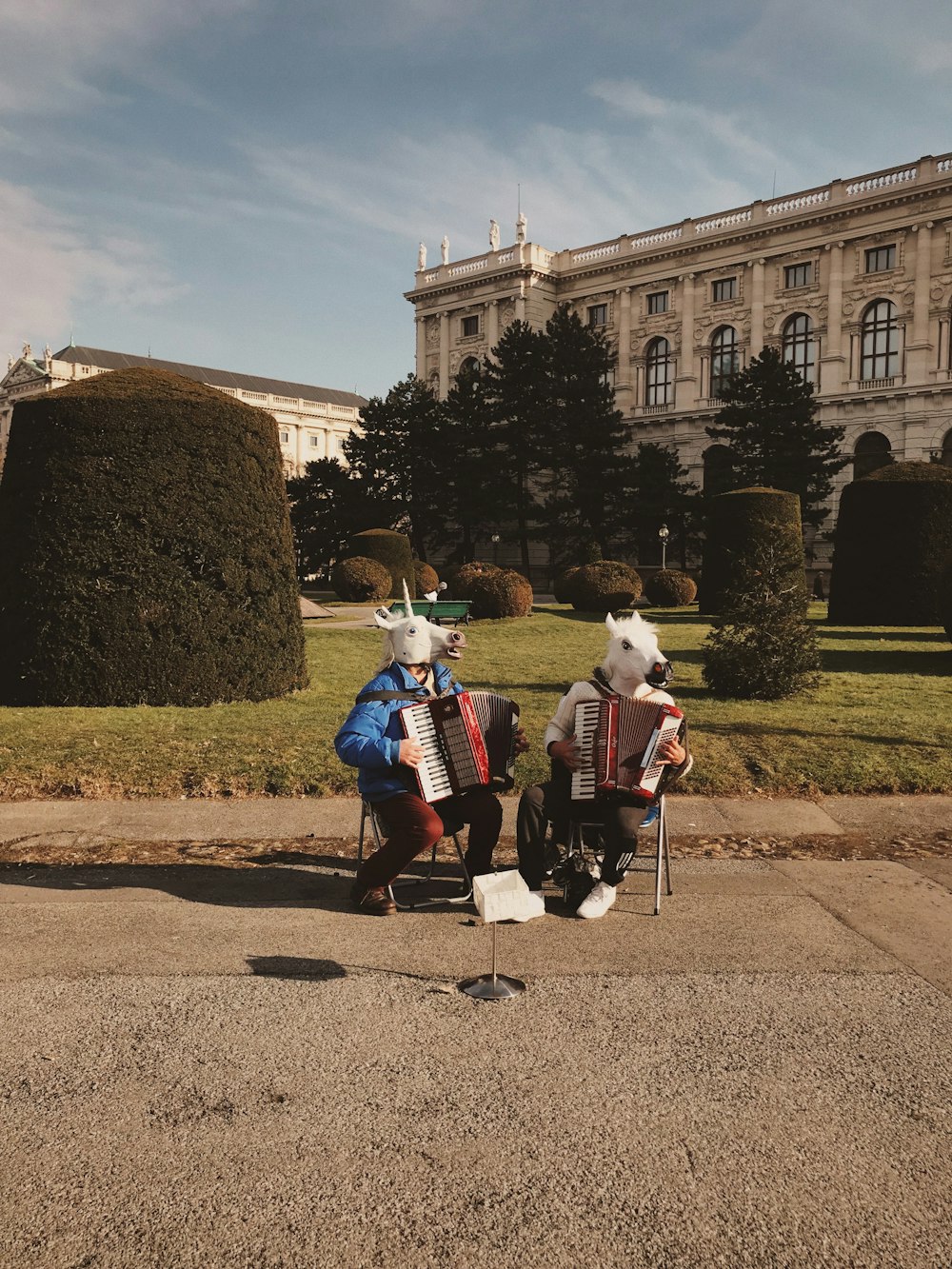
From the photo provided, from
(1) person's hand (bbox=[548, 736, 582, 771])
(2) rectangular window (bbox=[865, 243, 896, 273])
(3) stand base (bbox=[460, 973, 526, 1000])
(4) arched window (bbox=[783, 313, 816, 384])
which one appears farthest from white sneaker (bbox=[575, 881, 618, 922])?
(2) rectangular window (bbox=[865, 243, 896, 273])

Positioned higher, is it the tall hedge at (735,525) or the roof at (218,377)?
the roof at (218,377)

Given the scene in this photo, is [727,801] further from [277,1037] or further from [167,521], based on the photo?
[167,521]

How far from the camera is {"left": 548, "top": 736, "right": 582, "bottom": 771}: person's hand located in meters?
4.88

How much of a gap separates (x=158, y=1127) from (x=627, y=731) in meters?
2.70

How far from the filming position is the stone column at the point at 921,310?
4844 centimetres

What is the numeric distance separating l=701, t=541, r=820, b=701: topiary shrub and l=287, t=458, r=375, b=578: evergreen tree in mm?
38386

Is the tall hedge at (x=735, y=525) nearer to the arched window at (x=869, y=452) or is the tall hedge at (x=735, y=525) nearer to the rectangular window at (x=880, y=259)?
the arched window at (x=869, y=452)

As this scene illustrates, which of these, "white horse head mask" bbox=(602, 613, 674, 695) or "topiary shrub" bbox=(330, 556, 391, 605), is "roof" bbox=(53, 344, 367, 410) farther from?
"white horse head mask" bbox=(602, 613, 674, 695)

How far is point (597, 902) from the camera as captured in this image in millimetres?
4812

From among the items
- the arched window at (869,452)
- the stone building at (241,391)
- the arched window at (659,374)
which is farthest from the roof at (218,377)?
the arched window at (869,452)

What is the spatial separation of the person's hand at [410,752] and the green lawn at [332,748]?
270cm

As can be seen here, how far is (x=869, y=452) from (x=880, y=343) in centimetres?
559

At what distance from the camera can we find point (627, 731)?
485cm

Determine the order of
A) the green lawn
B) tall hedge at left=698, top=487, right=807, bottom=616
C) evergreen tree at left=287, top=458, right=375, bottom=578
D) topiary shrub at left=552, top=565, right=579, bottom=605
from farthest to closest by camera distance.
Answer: evergreen tree at left=287, top=458, right=375, bottom=578 < topiary shrub at left=552, top=565, right=579, bottom=605 < tall hedge at left=698, top=487, right=807, bottom=616 < the green lawn
